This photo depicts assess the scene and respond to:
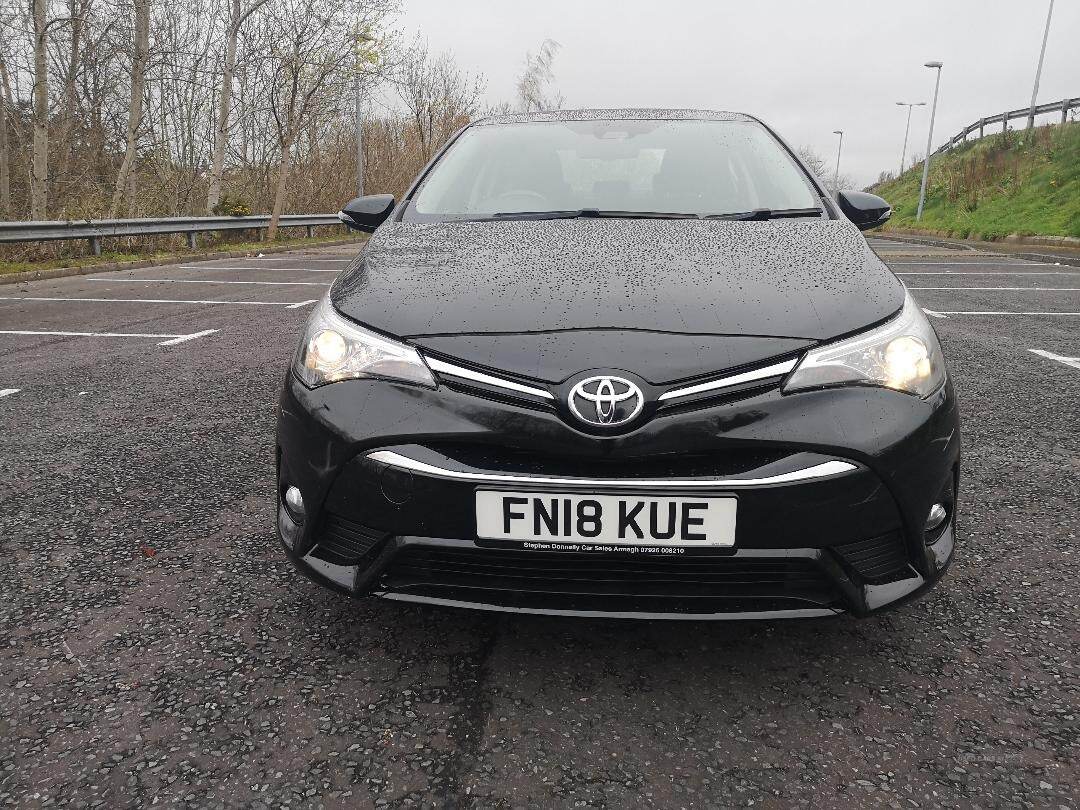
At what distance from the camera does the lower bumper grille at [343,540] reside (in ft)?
5.81

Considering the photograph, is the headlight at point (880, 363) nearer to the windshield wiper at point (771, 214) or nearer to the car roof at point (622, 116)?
the windshield wiper at point (771, 214)

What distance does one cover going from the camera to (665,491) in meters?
1.63

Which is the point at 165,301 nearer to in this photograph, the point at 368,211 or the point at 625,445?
the point at 368,211

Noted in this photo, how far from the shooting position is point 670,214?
272 cm

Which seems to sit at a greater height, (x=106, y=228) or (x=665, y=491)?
(x=665, y=491)

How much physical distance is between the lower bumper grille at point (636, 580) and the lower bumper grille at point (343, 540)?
0.08 meters

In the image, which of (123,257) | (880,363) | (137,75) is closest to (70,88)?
(137,75)

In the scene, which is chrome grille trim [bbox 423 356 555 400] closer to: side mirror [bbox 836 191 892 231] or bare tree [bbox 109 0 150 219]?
side mirror [bbox 836 191 892 231]

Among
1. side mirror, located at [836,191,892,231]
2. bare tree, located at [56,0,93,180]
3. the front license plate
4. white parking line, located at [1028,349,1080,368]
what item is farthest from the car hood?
bare tree, located at [56,0,93,180]

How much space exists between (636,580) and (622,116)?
7.80 ft

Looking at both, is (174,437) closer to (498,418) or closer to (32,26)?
(498,418)

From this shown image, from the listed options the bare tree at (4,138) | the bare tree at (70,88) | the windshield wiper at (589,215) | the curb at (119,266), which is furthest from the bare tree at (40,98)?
the windshield wiper at (589,215)

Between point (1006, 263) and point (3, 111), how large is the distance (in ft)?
62.4

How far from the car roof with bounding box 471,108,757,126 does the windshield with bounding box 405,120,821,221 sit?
0.06 metres
